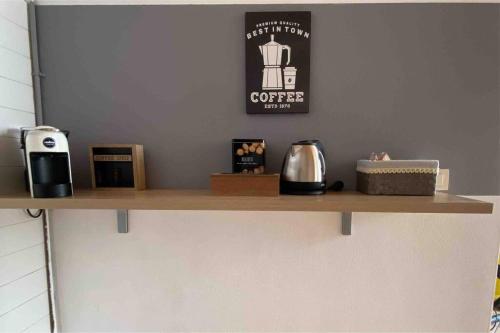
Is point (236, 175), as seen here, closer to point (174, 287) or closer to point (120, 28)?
point (174, 287)

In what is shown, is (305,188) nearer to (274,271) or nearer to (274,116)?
(274,116)

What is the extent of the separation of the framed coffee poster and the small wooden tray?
1.06 ft

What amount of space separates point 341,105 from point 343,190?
349 millimetres

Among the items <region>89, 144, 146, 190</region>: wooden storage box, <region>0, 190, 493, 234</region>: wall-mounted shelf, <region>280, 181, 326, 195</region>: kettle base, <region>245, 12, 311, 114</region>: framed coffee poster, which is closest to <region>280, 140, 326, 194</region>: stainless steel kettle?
<region>280, 181, 326, 195</region>: kettle base

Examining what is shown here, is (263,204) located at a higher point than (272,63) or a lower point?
lower

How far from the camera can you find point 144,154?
3.31 feet

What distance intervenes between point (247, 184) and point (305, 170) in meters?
0.21

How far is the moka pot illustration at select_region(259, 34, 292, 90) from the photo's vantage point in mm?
957

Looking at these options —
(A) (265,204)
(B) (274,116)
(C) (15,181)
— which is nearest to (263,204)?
(A) (265,204)

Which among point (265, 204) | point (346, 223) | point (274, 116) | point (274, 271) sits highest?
point (274, 116)

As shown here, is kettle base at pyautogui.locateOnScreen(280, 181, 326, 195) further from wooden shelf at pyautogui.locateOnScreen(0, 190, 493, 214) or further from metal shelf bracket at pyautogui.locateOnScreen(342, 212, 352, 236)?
metal shelf bracket at pyautogui.locateOnScreen(342, 212, 352, 236)

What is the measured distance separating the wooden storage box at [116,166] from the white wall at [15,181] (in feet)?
0.93

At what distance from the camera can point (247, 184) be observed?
80 centimetres

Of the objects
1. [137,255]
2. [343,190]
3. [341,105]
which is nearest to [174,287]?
[137,255]
